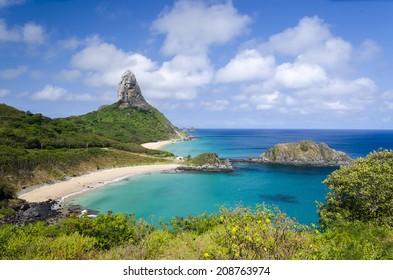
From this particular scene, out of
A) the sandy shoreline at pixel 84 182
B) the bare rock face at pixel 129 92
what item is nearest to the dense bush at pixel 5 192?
the sandy shoreline at pixel 84 182

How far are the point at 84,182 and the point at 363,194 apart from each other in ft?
145

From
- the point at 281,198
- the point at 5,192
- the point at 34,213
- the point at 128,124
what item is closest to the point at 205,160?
the point at 281,198

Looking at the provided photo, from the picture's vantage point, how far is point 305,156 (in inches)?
2950

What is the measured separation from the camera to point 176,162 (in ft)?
239

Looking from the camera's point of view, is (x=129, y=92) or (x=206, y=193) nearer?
(x=206, y=193)

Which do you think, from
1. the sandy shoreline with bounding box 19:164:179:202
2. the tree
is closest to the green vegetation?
the sandy shoreline with bounding box 19:164:179:202

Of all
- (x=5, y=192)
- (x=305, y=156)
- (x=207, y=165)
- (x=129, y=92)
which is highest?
(x=129, y=92)

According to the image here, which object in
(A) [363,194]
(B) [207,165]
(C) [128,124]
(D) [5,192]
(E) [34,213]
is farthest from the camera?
(C) [128,124]

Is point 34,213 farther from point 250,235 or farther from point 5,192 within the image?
point 250,235

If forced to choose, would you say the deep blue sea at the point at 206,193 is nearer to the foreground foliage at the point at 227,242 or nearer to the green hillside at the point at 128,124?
the foreground foliage at the point at 227,242

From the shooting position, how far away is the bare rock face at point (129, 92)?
503ft

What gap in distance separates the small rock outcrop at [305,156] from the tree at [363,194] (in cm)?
5807

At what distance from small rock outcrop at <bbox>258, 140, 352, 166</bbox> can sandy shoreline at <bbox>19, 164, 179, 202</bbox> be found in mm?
29440

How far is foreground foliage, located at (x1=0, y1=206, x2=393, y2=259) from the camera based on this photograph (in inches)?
237
